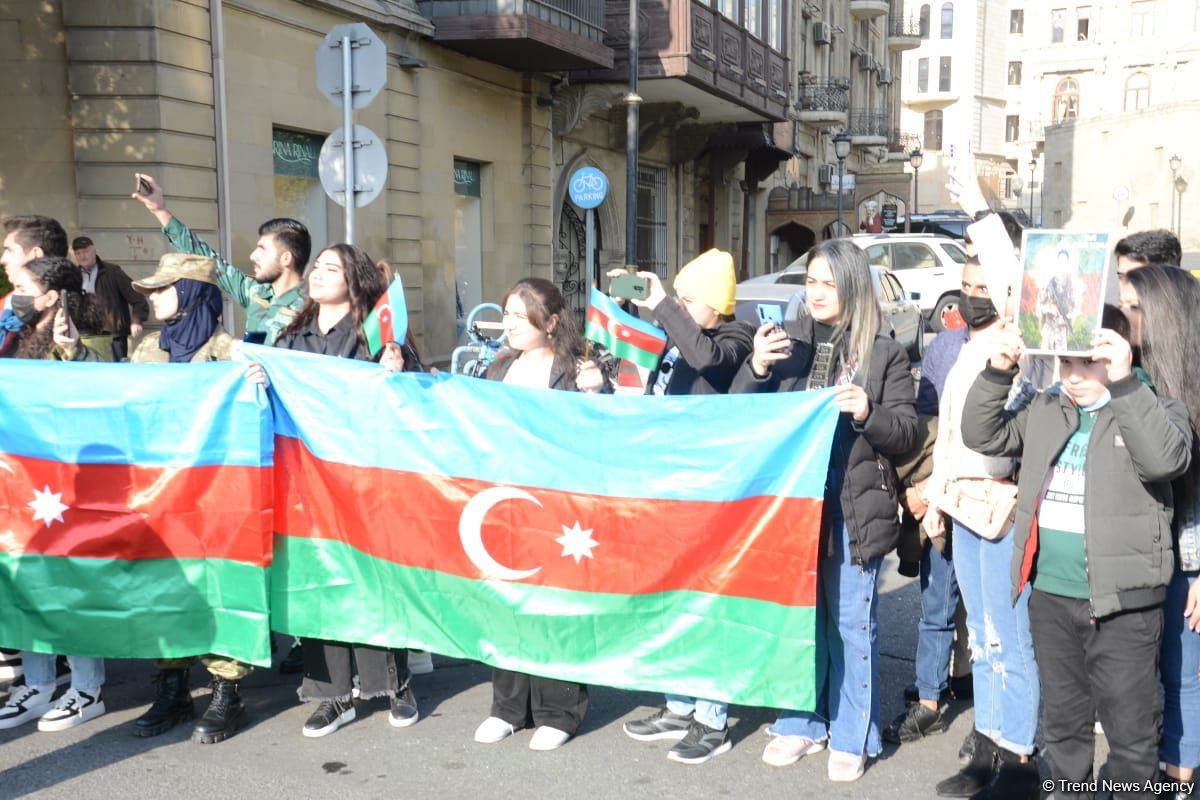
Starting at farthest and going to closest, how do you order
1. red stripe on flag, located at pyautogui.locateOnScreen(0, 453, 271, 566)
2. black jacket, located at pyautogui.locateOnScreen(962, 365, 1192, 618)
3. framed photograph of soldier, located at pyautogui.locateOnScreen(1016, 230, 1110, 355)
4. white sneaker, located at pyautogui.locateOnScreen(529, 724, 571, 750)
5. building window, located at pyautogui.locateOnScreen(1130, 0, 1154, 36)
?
1. building window, located at pyautogui.locateOnScreen(1130, 0, 1154, 36)
2. red stripe on flag, located at pyautogui.locateOnScreen(0, 453, 271, 566)
3. white sneaker, located at pyautogui.locateOnScreen(529, 724, 571, 750)
4. black jacket, located at pyautogui.locateOnScreen(962, 365, 1192, 618)
5. framed photograph of soldier, located at pyautogui.locateOnScreen(1016, 230, 1110, 355)

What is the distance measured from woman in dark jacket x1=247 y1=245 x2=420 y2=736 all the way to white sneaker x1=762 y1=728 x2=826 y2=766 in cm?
144

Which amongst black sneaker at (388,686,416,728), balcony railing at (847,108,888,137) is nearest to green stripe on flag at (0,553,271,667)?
black sneaker at (388,686,416,728)

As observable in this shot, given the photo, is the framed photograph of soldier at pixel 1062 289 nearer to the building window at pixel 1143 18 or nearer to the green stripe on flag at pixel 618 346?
the green stripe on flag at pixel 618 346

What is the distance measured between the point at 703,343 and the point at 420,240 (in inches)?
438

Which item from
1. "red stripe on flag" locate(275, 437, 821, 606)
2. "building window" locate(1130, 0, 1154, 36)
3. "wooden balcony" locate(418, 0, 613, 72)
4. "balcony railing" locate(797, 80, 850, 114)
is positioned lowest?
"red stripe on flag" locate(275, 437, 821, 606)

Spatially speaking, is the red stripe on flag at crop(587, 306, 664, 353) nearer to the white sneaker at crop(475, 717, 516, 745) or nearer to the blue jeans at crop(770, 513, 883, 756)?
the blue jeans at crop(770, 513, 883, 756)

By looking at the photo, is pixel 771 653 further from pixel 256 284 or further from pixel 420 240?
pixel 420 240

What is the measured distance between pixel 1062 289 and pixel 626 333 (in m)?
1.90

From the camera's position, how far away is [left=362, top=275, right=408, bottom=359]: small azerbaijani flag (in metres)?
4.63

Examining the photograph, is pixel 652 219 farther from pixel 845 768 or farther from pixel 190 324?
pixel 845 768

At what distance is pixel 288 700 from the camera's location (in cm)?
507

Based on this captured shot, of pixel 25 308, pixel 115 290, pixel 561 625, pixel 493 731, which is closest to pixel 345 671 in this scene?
pixel 493 731

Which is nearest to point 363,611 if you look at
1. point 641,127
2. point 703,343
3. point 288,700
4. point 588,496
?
point 288,700

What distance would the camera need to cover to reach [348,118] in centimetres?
775
